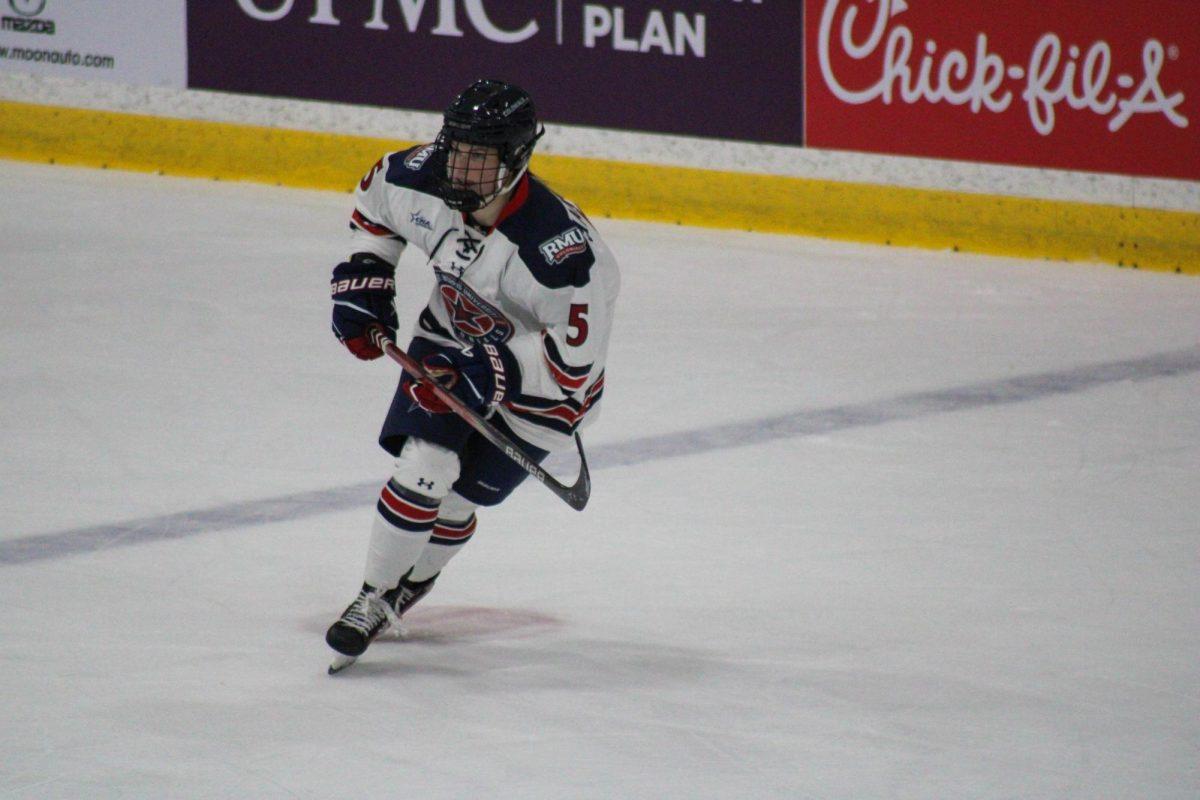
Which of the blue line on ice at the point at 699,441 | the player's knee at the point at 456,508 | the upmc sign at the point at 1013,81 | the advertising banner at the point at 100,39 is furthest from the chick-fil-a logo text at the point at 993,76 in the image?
the player's knee at the point at 456,508

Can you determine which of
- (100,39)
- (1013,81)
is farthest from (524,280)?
(100,39)

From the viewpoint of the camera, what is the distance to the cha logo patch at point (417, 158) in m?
3.08

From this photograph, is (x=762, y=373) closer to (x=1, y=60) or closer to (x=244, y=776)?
(x=244, y=776)

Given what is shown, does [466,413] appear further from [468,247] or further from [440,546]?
[440,546]

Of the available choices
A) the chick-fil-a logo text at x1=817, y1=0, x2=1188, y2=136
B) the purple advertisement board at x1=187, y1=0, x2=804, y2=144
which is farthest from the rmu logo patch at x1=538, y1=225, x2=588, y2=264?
the purple advertisement board at x1=187, y1=0, x2=804, y2=144

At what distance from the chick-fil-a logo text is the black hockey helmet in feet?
12.0

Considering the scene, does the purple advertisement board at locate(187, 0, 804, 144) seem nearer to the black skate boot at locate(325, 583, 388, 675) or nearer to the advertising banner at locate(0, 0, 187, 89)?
the advertising banner at locate(0, 0, 187, 89)

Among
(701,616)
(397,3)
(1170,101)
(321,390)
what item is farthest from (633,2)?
(701,616)

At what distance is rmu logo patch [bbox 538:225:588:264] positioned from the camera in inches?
115

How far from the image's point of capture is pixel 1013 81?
623cm

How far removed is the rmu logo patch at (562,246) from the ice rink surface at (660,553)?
70cm

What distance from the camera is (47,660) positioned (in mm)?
3074

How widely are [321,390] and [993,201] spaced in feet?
8.78

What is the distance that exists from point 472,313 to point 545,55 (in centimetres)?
408
